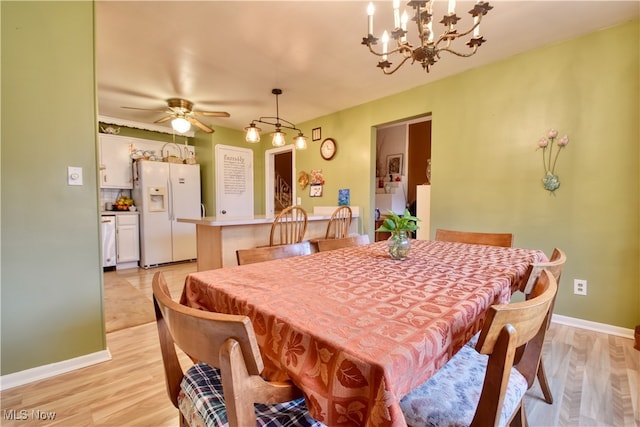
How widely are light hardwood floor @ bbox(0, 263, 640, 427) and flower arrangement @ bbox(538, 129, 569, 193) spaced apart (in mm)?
1203

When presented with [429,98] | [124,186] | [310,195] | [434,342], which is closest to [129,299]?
[124,186]

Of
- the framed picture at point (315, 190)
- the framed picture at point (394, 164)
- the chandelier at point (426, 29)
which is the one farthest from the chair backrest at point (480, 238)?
the framed picture at point (394, 164)

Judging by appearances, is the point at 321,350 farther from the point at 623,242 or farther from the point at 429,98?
the point at 429,98

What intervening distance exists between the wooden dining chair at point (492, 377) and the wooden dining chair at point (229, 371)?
1.14ft

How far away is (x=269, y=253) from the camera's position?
1477mm

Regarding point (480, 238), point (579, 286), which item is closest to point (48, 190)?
point (480, 238)

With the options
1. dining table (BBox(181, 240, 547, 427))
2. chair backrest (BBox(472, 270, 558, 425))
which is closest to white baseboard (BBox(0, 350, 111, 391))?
dining table (BBox(181, 240, 547, 427))

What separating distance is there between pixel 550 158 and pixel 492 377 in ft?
8.15

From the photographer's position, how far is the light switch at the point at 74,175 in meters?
1.72

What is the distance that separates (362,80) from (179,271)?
3.61 m

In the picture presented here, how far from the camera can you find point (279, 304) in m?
0.80

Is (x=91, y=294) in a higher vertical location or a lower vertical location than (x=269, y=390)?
lower

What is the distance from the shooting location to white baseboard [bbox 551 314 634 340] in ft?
6.92

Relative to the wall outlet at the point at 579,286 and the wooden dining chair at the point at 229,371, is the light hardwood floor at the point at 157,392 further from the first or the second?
the wooden dining chair at the point at 229,371
